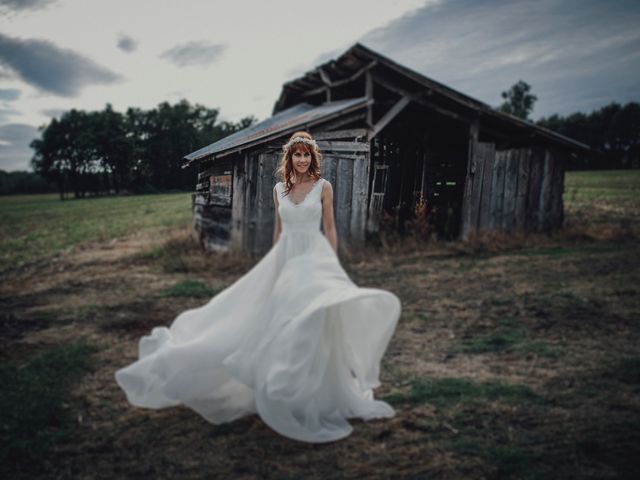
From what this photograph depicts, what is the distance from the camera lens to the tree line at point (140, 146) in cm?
174

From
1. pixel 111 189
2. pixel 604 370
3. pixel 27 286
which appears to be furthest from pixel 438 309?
pixel 27 286

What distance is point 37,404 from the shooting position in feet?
14.3

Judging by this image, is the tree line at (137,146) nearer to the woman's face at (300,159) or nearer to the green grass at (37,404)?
the woman's face at (300,159)

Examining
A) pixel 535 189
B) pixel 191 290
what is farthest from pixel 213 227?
pixel 535 189

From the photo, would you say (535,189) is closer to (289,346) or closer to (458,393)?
(458,393)

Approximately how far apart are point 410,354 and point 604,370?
2073 mm

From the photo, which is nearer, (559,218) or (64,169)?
(64,169)

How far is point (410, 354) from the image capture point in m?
5.43

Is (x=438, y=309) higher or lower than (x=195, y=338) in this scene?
lower

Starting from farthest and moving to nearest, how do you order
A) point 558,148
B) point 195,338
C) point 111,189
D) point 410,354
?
point 558,148 < point 410,354 < point 195,338 < point 111,189

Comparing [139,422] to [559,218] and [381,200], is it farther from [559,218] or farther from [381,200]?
[559,218]

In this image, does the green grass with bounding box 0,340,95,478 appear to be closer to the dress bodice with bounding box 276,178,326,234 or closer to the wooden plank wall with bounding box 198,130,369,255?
the wooden plank wall with bounding box 198,130,369,255

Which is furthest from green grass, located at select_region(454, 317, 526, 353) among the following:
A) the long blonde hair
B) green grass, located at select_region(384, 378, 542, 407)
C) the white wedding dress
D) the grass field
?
the long blonde hair

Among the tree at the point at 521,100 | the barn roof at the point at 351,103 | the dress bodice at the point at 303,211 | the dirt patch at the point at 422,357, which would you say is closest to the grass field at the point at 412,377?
the dirt patch at the point at 422,357
